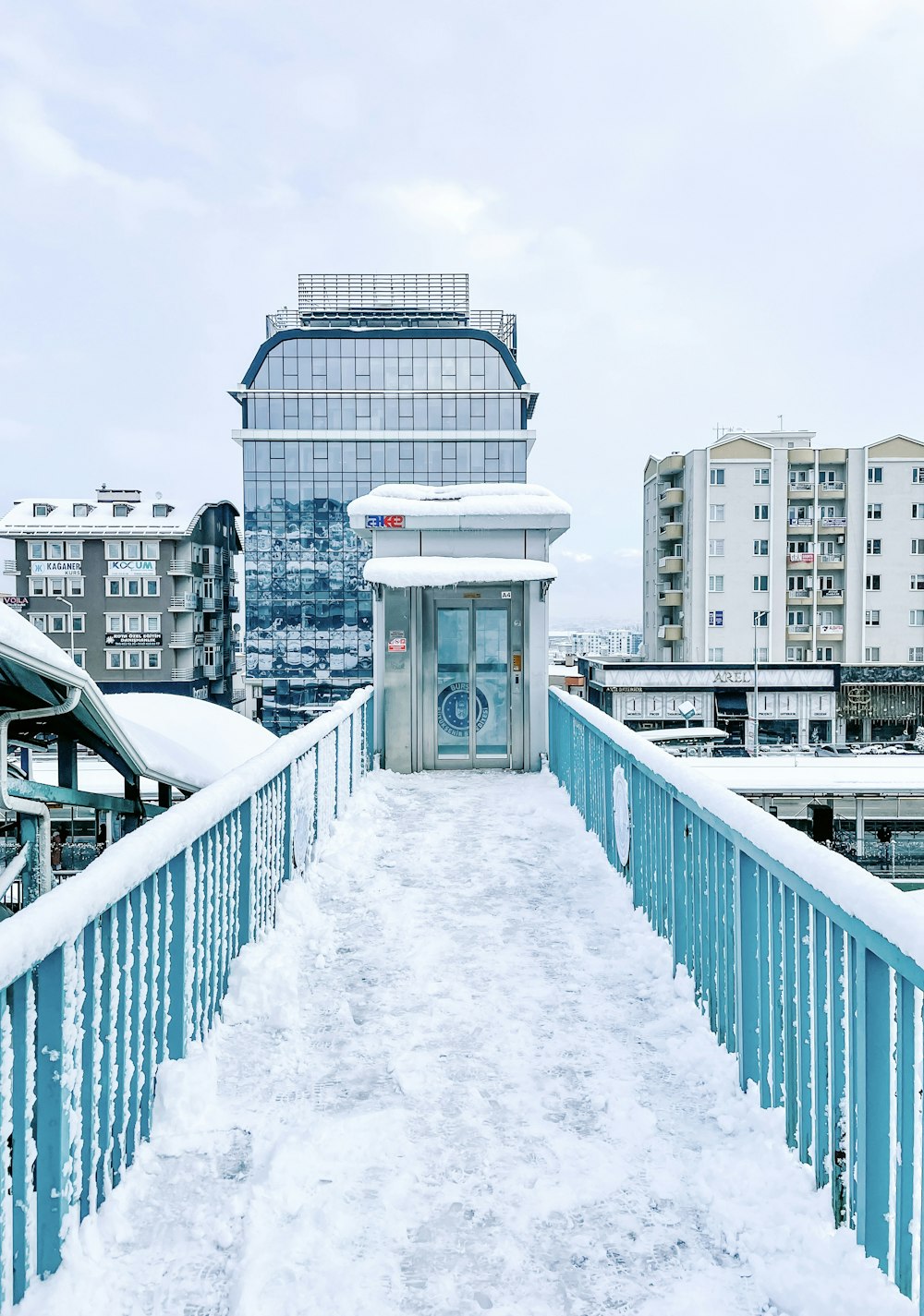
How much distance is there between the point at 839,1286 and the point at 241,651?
65.9m

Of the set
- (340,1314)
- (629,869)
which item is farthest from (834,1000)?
(629,869)

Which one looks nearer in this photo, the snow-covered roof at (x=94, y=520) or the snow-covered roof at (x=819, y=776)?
the snow-covered roof at (x=819, y=776)

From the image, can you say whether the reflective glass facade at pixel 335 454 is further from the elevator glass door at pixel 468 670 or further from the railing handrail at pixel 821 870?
the railing handrail at pixel 821 870

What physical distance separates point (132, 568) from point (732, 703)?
124 ft

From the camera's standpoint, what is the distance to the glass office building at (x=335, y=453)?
55062mm

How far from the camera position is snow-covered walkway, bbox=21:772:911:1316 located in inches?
75.7

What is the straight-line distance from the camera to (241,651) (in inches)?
2557

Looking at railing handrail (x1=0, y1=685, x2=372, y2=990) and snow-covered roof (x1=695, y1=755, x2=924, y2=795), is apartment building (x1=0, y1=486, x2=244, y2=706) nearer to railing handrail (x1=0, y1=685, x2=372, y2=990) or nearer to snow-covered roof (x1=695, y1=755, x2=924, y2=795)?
snow-covered roof (x1=695, y1=755, x2=924, y2=795)

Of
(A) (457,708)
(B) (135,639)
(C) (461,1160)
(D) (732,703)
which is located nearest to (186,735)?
(A) (457,708)

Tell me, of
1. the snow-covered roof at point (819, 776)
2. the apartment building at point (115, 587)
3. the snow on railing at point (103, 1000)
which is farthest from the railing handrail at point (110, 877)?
the apartment building at point (115, 587)

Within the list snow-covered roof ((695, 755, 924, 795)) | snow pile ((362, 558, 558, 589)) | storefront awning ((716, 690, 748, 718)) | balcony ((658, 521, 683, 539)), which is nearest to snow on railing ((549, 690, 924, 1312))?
snow pile ((362, 558, 558, 589))

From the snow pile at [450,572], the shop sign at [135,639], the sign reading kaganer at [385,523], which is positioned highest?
the sign reading kaganer at [385,523]

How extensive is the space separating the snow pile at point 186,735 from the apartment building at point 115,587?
141ft

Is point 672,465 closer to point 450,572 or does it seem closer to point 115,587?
point 115,587
